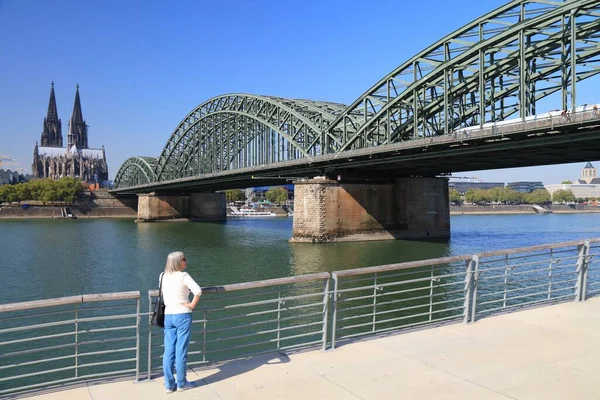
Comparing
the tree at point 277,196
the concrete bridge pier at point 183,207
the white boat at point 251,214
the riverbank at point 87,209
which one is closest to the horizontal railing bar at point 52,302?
the concrete bridge pier at point 183,207

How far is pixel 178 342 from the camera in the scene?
22.9 feet

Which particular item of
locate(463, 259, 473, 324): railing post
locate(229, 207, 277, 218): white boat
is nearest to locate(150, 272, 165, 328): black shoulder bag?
locate(463, 259, 473, 324): railing post

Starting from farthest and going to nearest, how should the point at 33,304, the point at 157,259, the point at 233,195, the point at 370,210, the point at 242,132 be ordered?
the point at 233,195 < the point at 242,132 < the point at 370,210 < the point at 157,259 < the point at 33,304

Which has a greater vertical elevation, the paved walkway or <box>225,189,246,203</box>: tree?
<box>225,189,246,203</box>: tree

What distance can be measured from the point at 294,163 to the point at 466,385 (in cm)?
5206

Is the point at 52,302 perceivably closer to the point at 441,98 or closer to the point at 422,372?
the point at 422,372

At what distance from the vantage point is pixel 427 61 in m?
49.8

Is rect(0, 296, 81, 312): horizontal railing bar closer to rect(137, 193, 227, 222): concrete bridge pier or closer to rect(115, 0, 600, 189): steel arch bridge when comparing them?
rect(115, 0, 600, 189): steel arch bridge

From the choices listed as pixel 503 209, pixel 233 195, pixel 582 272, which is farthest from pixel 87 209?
pixel 582 272

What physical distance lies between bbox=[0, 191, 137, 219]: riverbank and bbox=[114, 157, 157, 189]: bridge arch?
24.5ft

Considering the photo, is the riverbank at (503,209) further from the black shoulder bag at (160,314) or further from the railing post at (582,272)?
the black shoulder bag at (160,314)

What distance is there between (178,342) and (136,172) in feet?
498

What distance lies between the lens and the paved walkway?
21.8 ft

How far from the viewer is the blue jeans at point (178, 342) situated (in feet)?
22.4
